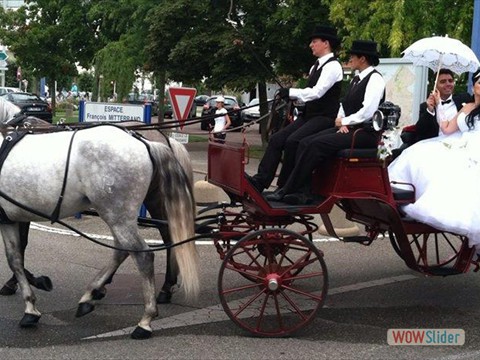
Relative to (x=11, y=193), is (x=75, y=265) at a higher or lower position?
lower

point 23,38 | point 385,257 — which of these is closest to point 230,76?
point 385,257

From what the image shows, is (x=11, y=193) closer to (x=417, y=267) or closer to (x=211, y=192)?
(x=417, y=267)

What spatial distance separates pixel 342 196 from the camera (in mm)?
5758

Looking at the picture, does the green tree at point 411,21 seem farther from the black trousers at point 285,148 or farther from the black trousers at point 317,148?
the black trousers at point 317,148

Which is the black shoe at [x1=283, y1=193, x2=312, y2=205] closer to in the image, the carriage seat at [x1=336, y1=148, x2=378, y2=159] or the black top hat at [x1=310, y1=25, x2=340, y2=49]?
the carriage seat at [x1=336, y1=148, x2=378, y2=159]

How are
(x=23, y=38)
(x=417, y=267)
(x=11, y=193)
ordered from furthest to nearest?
(x=23, y=38) → (x=417, y=267) → (x=11, y=193)

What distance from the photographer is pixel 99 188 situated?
5500 mm

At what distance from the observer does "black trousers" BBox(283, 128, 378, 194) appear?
5750mm

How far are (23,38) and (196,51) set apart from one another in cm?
2031

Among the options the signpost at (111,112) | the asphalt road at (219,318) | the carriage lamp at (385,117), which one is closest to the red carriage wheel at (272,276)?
the asphalt road at (219,318)

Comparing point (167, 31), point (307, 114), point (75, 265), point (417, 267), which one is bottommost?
point (75, 265)

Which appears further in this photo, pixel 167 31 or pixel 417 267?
pixel 167 31

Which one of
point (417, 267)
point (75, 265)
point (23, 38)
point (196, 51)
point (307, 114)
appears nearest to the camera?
point (417, 267)

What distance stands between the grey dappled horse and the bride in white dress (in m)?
2.06
